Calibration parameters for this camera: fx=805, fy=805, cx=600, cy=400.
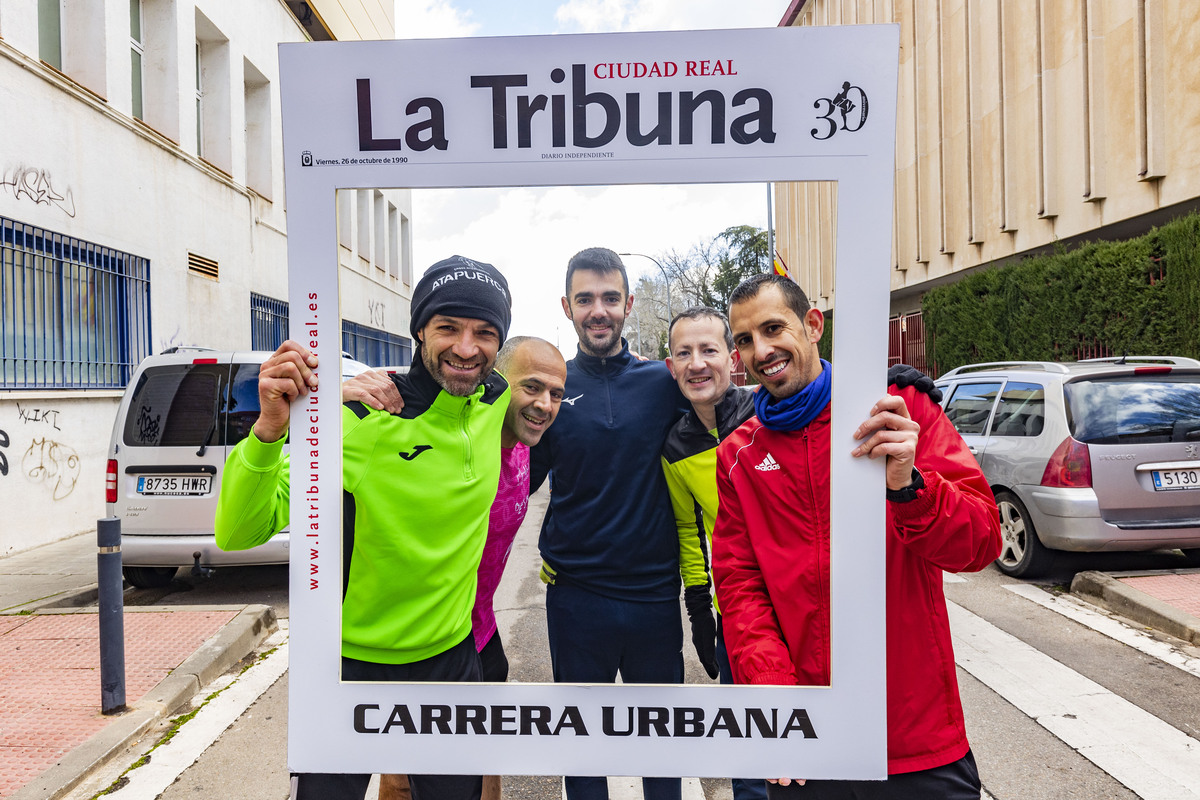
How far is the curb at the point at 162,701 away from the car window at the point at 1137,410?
6.31 metres

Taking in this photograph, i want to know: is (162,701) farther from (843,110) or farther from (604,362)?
(843,110)

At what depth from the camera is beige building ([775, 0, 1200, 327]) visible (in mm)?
11625

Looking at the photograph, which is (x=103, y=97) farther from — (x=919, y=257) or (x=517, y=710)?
(x=919, y=257)

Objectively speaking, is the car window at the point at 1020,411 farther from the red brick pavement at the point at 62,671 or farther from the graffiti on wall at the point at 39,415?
the graffiti on wall at the point at 39,415

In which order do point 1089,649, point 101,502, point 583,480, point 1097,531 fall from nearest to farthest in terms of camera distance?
point 583,480 < point 1089,649 < point 1097,531 < point 101,502

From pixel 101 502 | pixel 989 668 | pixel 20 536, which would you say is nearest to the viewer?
pixel 989 668

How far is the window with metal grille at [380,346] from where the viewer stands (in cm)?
177

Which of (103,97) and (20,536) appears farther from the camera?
(103,97)

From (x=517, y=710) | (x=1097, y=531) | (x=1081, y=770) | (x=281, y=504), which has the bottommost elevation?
(x=1081, y=770)

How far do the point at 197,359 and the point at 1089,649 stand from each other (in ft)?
22.0

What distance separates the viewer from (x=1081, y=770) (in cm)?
354

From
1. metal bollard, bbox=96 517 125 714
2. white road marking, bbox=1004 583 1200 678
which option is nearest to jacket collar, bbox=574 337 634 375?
metal bollard, bbox=96 517 125 714

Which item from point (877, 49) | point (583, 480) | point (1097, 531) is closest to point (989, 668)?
point (1097, 531)

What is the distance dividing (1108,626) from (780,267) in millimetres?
5423
